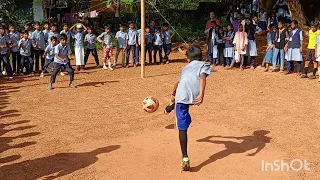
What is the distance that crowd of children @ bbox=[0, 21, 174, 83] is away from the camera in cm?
1347

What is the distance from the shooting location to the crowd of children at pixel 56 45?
13.5 metres

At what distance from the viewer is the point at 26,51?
46.4 ft

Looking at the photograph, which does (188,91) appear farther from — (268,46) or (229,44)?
(229,44)

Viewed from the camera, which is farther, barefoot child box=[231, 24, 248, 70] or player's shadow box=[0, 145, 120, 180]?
barefoot child box=[231, 24, 248, 70]

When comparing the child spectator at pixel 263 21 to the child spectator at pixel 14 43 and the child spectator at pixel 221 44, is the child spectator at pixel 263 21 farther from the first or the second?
the child spectator at pixel 14 43

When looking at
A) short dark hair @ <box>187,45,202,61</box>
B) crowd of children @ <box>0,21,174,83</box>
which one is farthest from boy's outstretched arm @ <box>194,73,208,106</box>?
crowd of children @ <box>0,21,174,83</box>

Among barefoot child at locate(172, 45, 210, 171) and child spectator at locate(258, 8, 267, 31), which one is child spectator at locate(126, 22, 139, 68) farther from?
child spectator at locate(258, 8, 267, 31)

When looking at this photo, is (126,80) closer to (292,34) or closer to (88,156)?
(292,34)

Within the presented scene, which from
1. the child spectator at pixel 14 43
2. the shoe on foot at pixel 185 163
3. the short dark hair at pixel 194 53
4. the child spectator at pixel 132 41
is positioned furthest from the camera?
the child spectator at pixel 132 41

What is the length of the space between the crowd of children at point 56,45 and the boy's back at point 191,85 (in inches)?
254

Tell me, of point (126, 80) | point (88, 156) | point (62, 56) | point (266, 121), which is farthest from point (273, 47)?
point (88, 156)

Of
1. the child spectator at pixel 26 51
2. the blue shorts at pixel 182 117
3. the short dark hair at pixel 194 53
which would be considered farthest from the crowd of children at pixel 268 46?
the blue shorts at pixel 182 117

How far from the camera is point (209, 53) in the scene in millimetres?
15969

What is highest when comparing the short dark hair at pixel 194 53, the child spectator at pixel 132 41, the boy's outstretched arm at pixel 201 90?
the child spectator at pixel 132 41
